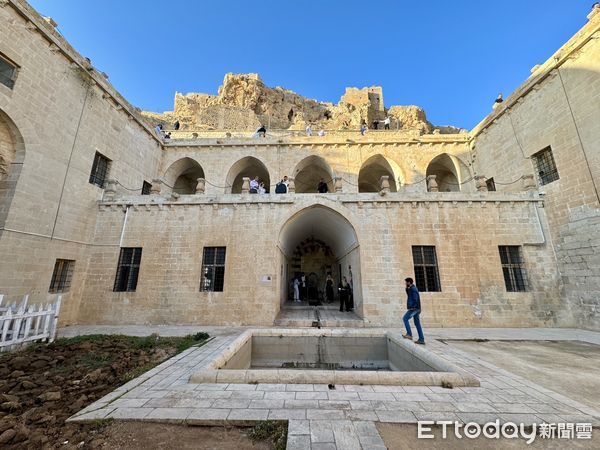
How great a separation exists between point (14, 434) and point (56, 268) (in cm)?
963

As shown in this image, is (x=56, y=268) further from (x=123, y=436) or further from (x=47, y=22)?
(x=123, y=436)

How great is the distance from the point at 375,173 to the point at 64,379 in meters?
20.4

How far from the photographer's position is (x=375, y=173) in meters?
20.4

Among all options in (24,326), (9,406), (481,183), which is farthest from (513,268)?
(24,326)

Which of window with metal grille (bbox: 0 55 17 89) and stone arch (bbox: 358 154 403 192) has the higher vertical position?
stone arch (bbox: 358 154 403 192)

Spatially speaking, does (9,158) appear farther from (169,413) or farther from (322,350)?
(322,350)

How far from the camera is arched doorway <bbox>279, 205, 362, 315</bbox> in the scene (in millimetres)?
11602

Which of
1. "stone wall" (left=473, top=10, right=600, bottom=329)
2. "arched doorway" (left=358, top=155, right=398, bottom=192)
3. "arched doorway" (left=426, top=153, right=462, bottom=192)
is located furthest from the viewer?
"arched doorway" (left=358, top=155, right=398, bottom=192)

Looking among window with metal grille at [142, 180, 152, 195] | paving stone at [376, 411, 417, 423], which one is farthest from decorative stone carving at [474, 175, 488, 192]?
window with metal grille at [142, 180, 152, 195]

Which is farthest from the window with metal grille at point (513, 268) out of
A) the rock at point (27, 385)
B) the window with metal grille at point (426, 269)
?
the rock at point (27, 385)

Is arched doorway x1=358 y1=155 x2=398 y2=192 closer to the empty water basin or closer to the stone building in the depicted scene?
the stone building

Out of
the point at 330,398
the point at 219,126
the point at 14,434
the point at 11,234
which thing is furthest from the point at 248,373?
the point at 219,126

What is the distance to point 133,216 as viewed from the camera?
1142 cm

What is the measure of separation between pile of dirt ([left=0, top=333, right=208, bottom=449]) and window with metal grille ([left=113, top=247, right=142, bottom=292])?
11.5ft
